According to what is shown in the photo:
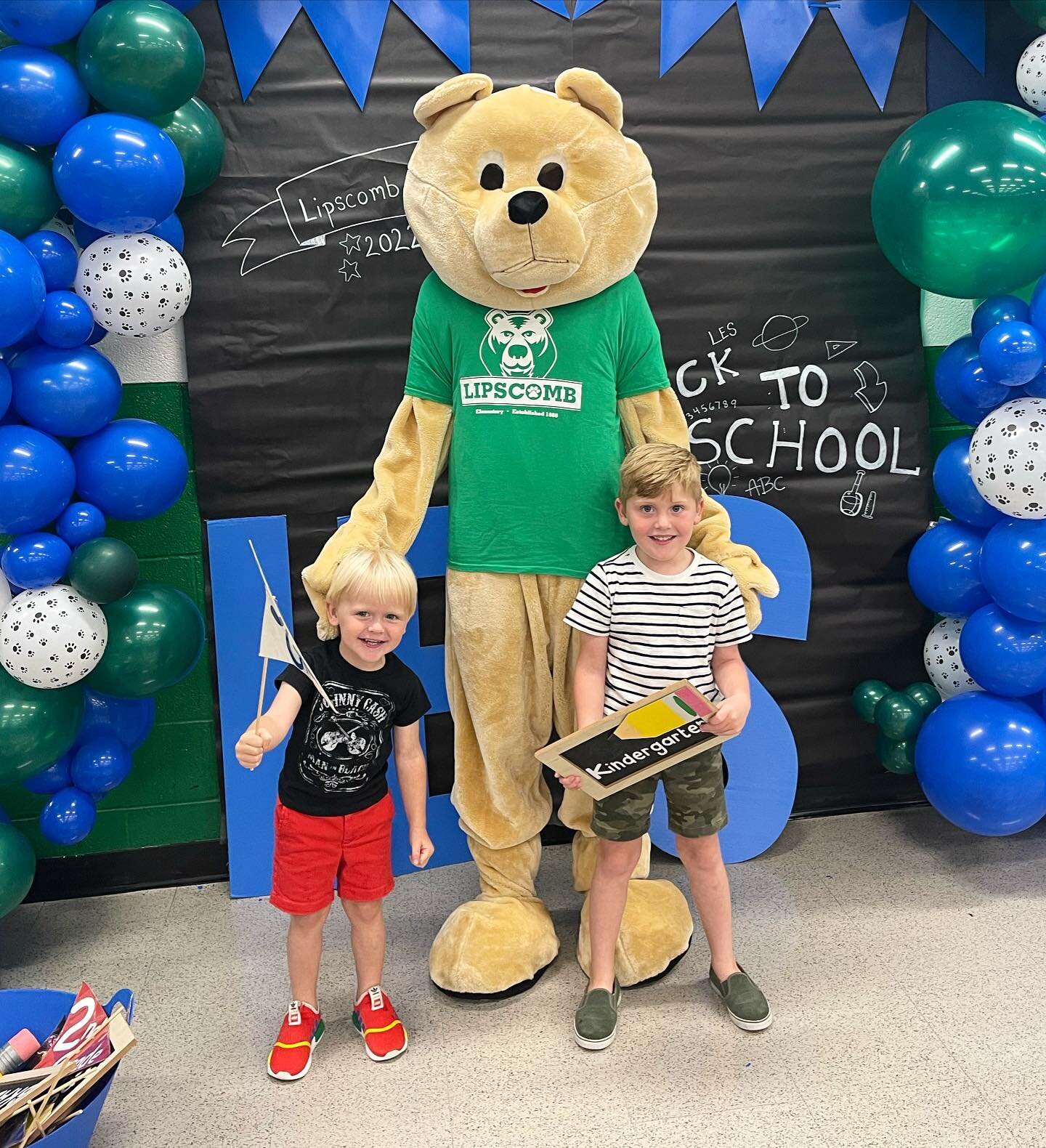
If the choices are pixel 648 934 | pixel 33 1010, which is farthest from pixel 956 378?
pixel 33 1010

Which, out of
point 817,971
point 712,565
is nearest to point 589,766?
point 712,565

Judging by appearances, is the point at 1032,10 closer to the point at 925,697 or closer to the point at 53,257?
the point at 925,697

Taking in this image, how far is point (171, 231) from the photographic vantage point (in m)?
2.40

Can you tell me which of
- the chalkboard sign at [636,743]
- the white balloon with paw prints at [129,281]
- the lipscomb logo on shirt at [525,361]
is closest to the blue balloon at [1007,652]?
the chalkboard sign at [636,743]

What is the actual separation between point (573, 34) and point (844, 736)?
6.34ft

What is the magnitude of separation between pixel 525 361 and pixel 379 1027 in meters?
1.32

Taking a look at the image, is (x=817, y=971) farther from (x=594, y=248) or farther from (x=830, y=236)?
(x=830, y=236)

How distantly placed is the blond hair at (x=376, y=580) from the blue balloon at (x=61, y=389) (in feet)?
2.20

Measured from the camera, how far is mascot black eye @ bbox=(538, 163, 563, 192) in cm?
209

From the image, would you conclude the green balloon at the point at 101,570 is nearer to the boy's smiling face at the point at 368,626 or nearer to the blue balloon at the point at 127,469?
the blue balloon at the point at 127,469

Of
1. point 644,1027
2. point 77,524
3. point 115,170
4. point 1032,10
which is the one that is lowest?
point 644,1027

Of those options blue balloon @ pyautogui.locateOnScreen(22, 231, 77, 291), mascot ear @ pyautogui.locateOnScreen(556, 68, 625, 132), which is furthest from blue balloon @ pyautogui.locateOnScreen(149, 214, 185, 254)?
mascot ear @ pyautogui.locateOnScreen(556, 68, 625, 132)

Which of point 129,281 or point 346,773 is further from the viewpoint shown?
point 129,281

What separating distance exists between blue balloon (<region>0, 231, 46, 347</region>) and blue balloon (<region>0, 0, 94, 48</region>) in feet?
1.26
